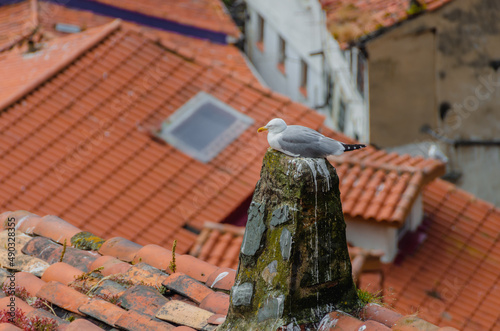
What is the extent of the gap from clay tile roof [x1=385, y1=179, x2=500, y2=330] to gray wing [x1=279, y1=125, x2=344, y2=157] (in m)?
6.30

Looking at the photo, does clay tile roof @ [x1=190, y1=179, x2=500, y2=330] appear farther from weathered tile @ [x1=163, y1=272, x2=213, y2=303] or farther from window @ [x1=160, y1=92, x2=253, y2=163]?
weathered tile @ [x1=163, y1=272, x2=213, y2=303]

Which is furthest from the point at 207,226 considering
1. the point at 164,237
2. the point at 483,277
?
the point at 483,277

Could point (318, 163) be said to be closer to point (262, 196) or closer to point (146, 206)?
point (262, 196)

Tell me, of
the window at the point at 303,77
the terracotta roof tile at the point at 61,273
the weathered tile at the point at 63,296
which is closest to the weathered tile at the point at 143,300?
the weathered tile at the point at 63,296

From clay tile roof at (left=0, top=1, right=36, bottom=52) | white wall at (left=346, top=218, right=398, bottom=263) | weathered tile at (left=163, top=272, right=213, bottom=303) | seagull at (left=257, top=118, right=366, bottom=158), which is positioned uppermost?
seagull at (left=257, top=118, right=366, bottom=158)

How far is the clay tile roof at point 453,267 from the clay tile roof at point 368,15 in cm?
441

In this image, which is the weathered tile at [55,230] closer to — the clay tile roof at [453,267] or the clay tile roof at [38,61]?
the clay tile roof at [453,267]

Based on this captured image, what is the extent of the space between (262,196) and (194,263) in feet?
5.36

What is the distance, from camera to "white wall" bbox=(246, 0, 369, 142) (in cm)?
1784

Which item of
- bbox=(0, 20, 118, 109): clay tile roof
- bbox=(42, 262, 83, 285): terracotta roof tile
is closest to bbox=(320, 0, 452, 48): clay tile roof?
bbox=(0, 20, 118, 109): clay tile roof

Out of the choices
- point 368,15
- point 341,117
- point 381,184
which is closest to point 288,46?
point 341,117

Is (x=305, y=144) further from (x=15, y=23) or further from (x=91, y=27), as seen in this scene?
(x=91, y=27)

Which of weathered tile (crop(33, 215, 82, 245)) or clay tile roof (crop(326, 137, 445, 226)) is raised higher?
weathered tile (crop(33, 215, 82, 245))

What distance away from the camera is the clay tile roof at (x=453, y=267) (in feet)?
35.4
